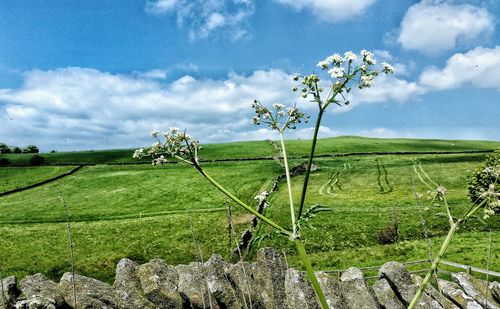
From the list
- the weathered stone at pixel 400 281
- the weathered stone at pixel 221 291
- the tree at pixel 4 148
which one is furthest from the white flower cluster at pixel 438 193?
the tree at pixel 4 148

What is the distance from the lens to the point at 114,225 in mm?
46250

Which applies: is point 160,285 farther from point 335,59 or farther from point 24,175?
point 24,175

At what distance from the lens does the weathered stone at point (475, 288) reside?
8.80 metres

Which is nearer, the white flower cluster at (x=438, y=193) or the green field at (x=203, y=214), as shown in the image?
the white flower cluster at (x=438, y=193)

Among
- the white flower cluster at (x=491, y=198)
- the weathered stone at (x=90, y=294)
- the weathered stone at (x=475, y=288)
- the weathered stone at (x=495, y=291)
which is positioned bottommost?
the weathered stone at (x=495, y=291)

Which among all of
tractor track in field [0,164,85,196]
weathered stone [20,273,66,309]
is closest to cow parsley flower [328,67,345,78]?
weathered stone [20,273,66,309]

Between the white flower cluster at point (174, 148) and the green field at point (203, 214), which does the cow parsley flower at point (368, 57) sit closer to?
the white flower cluster at point (174, 148)

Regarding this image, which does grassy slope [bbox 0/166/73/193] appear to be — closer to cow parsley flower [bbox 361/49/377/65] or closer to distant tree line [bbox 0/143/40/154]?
distant tree line [bbox 0/143/40/154]

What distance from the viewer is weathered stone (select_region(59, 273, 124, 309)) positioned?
7.88 metres

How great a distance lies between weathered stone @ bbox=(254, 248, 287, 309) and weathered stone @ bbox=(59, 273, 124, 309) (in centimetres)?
283

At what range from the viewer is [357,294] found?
27.8 ft

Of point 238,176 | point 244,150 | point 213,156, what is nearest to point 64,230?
point 238,176

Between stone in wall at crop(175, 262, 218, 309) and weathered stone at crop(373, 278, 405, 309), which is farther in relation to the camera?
stone in wall at crop(175, 262, 218, 309)

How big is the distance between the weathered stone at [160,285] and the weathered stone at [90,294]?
0.60 m
